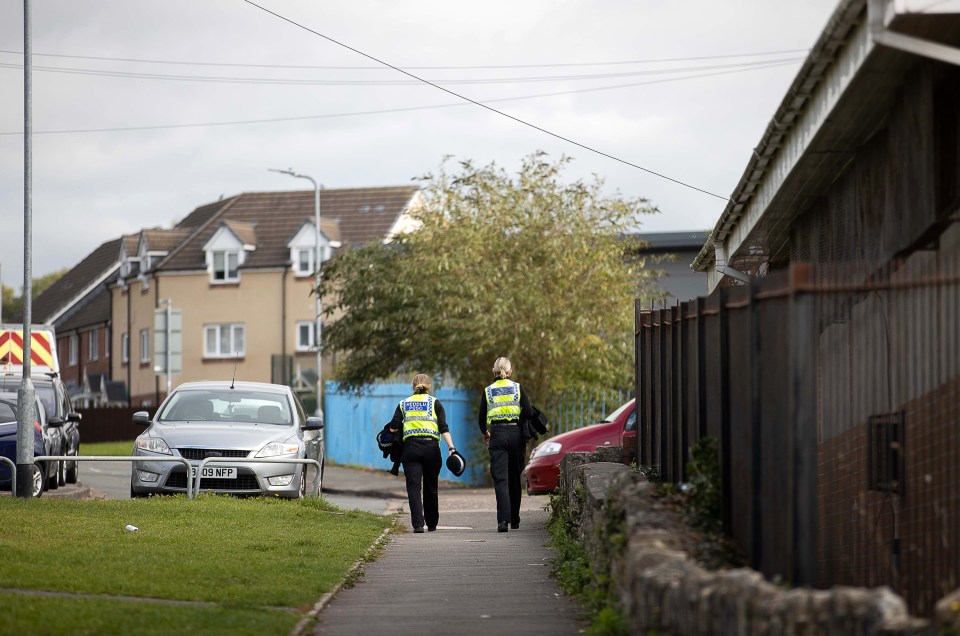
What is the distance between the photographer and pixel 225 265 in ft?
183

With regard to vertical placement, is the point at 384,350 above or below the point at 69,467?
above

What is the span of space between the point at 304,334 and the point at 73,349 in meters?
20.6

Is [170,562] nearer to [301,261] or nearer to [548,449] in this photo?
[548,449]

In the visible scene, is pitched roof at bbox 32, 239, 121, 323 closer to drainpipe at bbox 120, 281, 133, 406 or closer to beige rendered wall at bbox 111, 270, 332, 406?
drainpipe at bbox 120, 281, 133, 406

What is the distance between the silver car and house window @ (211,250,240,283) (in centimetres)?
3792

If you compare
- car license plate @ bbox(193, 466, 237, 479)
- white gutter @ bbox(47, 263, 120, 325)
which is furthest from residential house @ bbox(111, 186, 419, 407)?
car license plate @ bbox(193, 466, 237, 479)

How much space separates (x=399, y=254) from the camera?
90.8 feet

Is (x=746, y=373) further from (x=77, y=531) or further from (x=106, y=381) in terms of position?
(x=106, y=381)

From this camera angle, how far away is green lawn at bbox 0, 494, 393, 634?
8.05 metres

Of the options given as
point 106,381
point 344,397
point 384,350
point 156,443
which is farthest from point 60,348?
point 156,443

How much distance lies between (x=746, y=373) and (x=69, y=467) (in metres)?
16.8

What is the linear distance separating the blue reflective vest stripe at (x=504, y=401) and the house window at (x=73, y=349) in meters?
57.9

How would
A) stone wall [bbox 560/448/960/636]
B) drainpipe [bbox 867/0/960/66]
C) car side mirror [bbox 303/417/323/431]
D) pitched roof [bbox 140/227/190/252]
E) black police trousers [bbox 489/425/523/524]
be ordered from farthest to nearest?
pitched roof [bbox 140/227/190/252] < car side mirror [bbox 303/417/323/431] < black police trousers [bbox 489/425/523/524] < drainpipe [bbox 867/0/960/66] < stone wall [bbox 560/448/960/636]

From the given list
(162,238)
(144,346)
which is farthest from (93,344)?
(162,238)
